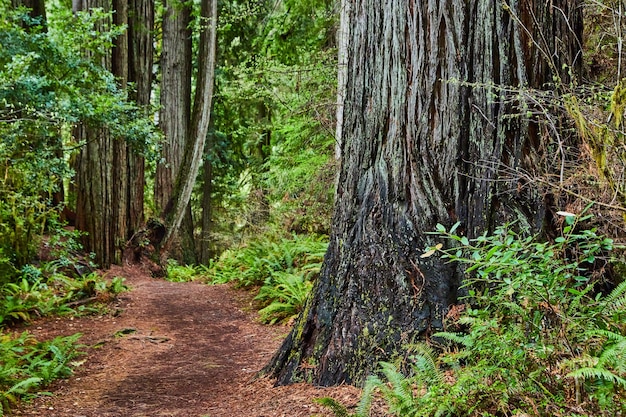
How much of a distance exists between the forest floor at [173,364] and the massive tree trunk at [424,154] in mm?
466

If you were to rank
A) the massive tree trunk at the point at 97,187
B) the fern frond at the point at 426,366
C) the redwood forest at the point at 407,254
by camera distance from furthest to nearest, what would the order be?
the massive tree trunk at the point at 97,187 → the fern frond at the point at 426,366 → the redwood forest at the point at 407,254

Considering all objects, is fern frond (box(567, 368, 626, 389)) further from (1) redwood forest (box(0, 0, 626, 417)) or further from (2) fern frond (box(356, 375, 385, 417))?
(2) fern frond (box(356, 375, 385, 417))

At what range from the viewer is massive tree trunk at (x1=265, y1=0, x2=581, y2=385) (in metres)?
3.00

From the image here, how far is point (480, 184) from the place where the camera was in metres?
3.00

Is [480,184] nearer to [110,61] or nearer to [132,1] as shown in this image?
[110,61]

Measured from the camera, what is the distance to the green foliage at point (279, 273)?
6.51 m

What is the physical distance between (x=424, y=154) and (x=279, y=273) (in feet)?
16.0

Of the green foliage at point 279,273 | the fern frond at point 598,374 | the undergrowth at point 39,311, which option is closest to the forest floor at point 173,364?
the undergrowth at point 39,311

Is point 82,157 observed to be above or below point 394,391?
above

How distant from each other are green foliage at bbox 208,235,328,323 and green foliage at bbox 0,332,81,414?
2323 millimetres

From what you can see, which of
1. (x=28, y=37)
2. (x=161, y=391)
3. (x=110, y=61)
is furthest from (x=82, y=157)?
(x=161, y=391)

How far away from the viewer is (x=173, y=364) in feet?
16.4

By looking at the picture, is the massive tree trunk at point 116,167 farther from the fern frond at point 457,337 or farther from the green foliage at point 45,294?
the fern frond at point 457,337

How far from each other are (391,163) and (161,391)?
2559 millimetres
